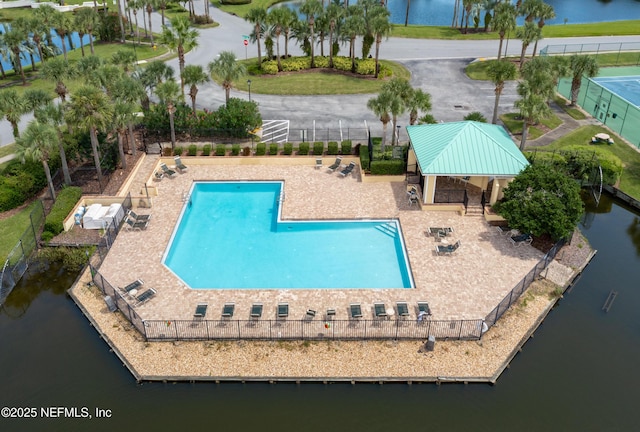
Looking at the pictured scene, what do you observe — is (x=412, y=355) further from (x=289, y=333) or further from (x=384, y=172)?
(x=384, y=172)

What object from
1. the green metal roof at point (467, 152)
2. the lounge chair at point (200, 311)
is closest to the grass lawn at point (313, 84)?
the green metal roof at point (467, 152)

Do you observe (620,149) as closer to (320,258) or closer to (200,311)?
(320,258)

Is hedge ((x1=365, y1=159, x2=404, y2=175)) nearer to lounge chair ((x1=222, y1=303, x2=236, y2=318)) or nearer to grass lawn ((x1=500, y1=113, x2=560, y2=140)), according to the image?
grass lawn ((x1=500, y1=113, x2=560, y2=140))

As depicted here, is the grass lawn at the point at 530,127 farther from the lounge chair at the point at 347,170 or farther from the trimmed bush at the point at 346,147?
the lounge chair at the point at 347,170

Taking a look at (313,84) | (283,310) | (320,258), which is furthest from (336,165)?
(313,84)

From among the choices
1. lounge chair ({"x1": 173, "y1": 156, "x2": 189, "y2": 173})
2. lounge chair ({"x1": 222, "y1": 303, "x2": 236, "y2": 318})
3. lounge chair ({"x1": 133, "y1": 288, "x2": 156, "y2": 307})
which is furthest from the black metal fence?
lounge chair ({"x1": 173, "y1": 156, "x2": 189, "y2": 173})
